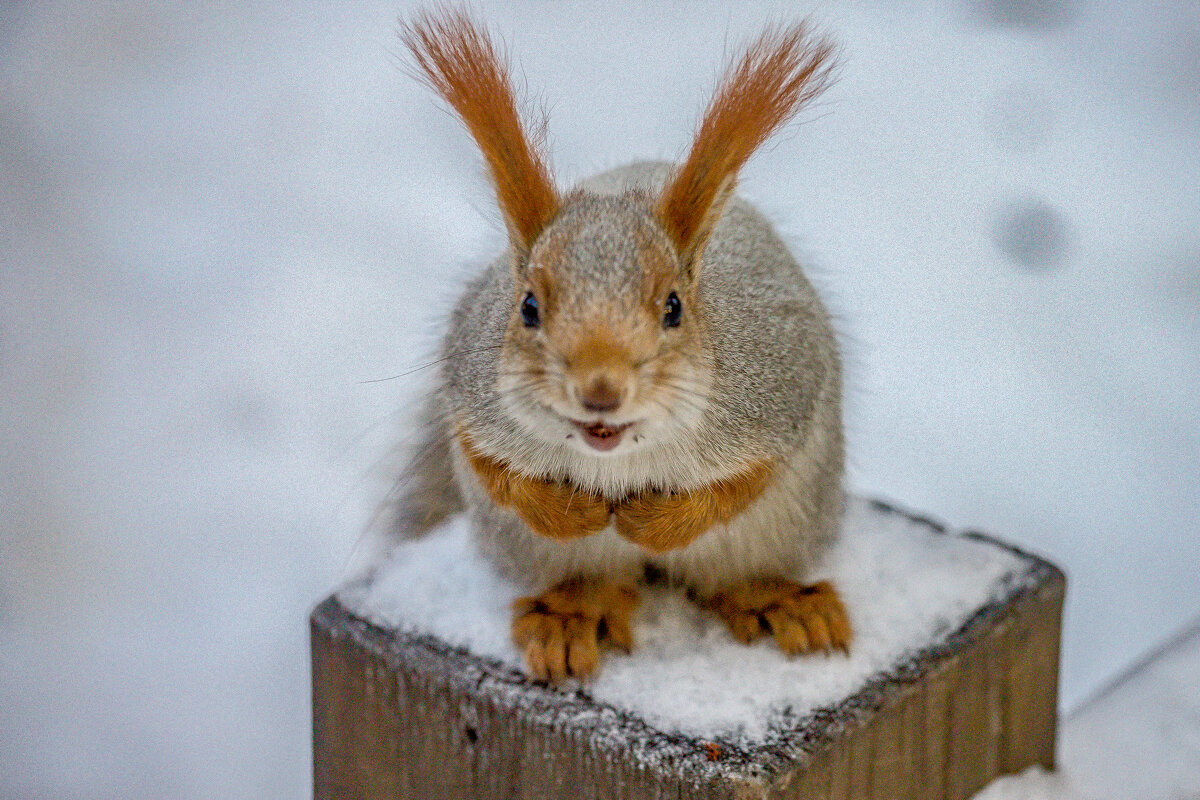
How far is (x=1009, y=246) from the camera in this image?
2387 millimetres

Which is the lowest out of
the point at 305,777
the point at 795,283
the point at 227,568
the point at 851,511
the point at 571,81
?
the point at 305,777

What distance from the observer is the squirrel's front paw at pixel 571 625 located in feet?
4.05

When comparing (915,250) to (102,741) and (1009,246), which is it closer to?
(1009,246)

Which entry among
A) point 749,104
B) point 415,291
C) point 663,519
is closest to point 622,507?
point 663,519

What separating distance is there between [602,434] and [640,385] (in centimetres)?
5

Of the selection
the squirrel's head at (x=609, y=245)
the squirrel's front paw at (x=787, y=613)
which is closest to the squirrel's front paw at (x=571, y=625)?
the squirrel's front paw at (x=787, y=613)

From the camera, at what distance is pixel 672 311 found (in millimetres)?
1026

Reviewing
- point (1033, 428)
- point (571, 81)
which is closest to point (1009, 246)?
point (1033, 428)

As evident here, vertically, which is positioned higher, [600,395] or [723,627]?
[600,395]

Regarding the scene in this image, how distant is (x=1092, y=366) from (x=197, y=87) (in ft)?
6.20

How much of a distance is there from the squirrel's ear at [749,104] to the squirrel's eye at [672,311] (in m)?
0.07

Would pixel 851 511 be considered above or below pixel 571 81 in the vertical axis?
below

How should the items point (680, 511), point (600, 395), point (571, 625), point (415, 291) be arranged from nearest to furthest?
point (600, 395)
point (680, 511)
point (571, 625)
point (415, 291)

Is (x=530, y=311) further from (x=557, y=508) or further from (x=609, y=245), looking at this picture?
(x=557, y=508)
